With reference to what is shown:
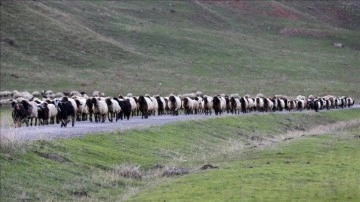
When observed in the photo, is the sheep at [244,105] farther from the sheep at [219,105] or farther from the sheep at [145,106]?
the sheep at [145,106]

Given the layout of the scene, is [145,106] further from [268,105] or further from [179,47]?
[179,47]

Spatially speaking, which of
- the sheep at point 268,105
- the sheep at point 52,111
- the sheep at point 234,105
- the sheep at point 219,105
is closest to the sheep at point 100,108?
the sheep at point 52,111

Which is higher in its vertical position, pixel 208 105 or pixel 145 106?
pixel 145 106

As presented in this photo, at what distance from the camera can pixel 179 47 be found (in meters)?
119

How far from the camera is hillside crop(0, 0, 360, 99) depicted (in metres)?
93.7

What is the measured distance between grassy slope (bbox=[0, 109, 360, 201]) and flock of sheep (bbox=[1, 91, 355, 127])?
6.08 m

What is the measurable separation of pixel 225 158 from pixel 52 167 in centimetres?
883

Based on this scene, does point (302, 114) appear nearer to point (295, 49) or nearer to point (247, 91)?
point (247, 91)

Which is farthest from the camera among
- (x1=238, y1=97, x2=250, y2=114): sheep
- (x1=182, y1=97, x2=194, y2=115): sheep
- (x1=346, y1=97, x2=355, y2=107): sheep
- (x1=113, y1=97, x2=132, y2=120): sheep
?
(x1=346, y1=97, x2=355, y2=107): sheep

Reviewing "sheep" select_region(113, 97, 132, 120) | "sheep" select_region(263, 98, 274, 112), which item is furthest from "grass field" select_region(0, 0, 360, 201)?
"sheep" select_region(113, 97, 132, 120)

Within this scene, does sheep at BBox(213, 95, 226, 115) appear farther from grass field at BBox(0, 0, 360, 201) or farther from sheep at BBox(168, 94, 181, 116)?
grass field at BBox(0, 0, 360, 201)

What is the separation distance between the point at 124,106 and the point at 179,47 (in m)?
64.8

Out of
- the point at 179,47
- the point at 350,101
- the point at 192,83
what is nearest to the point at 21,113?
the point at 192,83

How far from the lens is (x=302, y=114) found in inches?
2800
